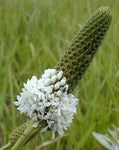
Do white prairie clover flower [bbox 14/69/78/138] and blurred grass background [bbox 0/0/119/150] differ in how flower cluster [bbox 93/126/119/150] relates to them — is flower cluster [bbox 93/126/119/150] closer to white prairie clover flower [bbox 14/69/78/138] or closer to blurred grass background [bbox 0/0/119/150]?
blurred grass background [bbox 0/0/119/150]

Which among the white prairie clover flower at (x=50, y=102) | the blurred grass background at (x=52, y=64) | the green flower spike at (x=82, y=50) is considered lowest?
the white prairie clover flower at (x=50, y=102)

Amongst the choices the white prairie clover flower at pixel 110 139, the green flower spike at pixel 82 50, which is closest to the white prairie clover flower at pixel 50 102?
the green flower spike at pixel 82 50

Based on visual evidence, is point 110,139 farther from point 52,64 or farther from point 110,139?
point 52,64

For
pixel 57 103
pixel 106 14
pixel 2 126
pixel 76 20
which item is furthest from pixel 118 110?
pixel 76 20

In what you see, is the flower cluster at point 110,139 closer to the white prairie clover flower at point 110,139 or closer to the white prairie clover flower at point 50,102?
the white prairie clover flower at point 110,139

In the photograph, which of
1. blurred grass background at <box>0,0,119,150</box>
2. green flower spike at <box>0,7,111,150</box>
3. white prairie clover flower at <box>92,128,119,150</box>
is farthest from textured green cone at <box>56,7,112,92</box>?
white prairie clover flower at <box>92,128,119,150</box>

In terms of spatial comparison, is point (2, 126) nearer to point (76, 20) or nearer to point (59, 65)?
point (59, 65)
